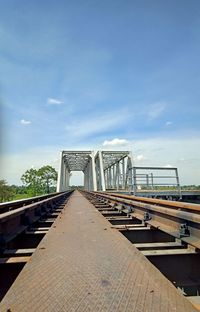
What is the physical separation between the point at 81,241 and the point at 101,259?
2.31ft

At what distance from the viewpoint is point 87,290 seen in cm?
148

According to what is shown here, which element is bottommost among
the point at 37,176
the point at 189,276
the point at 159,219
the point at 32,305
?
the point at 189,276

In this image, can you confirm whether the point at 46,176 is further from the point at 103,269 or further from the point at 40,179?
the point at 103,269

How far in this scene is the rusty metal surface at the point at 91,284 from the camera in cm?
129

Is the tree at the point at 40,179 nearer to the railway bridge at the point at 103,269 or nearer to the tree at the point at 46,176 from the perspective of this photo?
the tree at the point at 46,176

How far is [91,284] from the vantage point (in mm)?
1563

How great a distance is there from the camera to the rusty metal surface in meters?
1.29

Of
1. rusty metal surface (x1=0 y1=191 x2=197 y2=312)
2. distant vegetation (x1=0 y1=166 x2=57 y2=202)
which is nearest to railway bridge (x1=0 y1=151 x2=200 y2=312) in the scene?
rusty metal surface (x1=0 y1=191 x2=197 y2=312)

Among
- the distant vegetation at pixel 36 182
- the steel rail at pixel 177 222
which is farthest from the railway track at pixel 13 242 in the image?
the distant vegetation at pixel 36 182

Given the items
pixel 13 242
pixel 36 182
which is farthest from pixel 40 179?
pixel 13 242

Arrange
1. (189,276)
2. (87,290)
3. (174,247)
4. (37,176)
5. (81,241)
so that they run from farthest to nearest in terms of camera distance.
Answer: (37,176) < (81,241) < (174,247) < (189,276) < (87,290)

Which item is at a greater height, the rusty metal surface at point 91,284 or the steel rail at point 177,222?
the steel rail at point 177,222

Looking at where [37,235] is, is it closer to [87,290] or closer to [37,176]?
[87,290]

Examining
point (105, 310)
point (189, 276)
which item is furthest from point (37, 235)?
point (105, 310)
